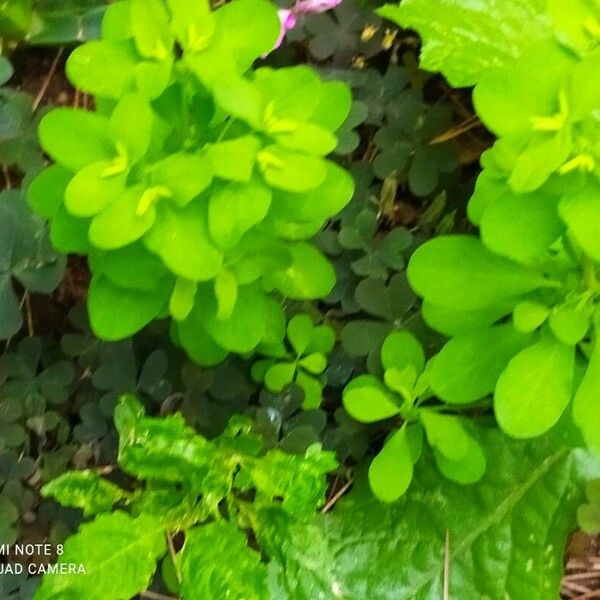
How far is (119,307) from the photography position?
663 mm

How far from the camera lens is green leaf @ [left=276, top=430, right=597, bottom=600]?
2.97ft

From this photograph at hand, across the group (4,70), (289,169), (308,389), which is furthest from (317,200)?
(4,70)

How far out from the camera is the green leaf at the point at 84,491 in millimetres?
707

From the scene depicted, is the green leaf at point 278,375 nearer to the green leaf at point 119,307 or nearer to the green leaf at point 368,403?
the green leaf at point 368,403

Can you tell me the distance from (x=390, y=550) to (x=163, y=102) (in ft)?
1.93

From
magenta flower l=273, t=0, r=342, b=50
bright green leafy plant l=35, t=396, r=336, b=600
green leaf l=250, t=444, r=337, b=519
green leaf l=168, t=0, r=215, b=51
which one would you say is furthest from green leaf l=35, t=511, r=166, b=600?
magenta flower l=273, t=0, r=342, b=50

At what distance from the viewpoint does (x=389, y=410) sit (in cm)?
81

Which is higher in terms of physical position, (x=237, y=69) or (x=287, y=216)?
(x=237, y=69)

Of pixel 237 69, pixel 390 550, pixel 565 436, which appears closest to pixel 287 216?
pixel 237 69

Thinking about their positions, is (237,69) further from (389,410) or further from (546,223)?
(389,410)

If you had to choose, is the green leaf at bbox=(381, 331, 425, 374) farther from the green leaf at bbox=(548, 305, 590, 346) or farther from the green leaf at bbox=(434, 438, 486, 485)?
the green leaf at bbox=(548, 305, 590, 346)

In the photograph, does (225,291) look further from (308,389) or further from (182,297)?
(308,389)

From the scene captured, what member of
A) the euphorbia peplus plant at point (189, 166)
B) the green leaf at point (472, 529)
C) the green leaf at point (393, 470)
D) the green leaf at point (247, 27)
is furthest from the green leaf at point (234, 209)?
the green leaf at point (472, 529)

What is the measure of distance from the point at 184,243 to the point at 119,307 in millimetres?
114
